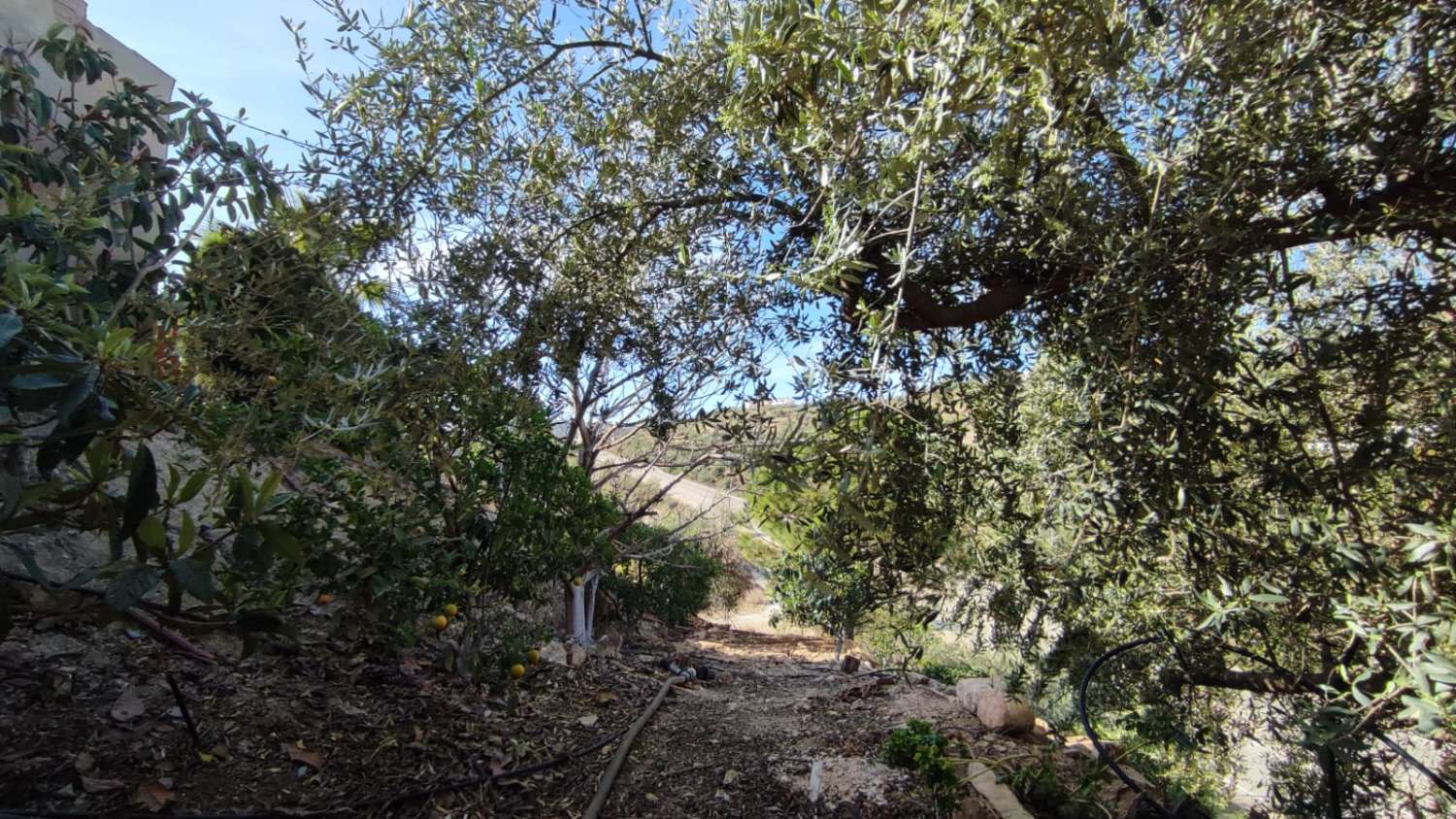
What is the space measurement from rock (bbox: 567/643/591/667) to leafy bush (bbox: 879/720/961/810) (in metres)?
2.41

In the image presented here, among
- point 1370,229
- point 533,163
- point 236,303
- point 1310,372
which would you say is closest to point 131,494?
point 236,303

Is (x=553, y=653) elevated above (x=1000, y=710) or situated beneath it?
situated beneath

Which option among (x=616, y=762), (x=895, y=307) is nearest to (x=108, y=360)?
(x=895, y=307)

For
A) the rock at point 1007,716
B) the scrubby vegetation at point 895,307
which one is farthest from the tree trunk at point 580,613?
the scrubby vegetation at point 895,307

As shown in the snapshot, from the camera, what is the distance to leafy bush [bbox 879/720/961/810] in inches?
126

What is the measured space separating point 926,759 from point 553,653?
285 cm

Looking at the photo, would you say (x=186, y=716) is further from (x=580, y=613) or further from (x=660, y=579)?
(x=660, y=579)

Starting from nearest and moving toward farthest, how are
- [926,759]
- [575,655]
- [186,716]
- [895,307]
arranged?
1. [895,307]
2. [186,716]
3. [926,759]
4. [575,655]

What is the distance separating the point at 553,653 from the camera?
201 inches

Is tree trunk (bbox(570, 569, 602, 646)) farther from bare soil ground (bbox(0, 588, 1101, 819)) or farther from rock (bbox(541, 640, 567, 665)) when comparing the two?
bare soil ground (bbox(0, 588, 1101, 819))

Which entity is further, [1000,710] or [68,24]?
[1000,710]

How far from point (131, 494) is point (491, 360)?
3.60ft

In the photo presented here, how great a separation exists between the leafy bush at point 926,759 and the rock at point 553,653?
2367 millimetres

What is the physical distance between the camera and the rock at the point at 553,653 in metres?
4.98
